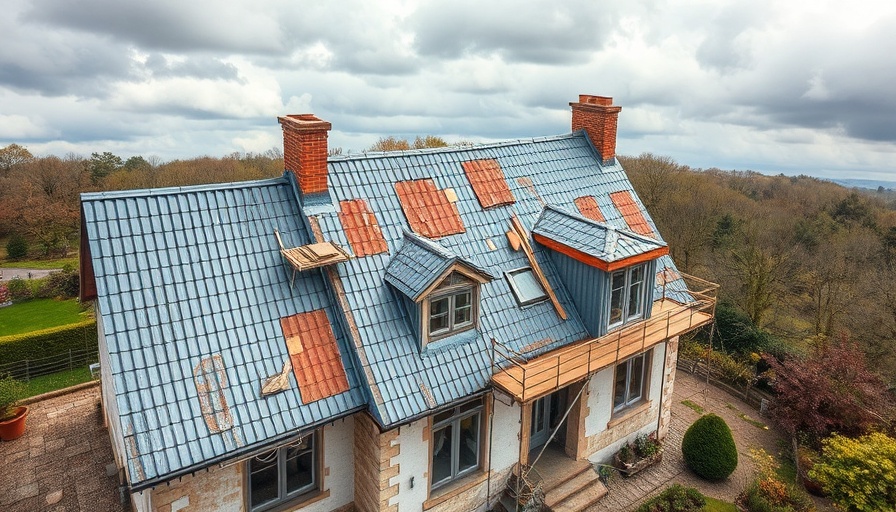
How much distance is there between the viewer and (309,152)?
12.5 meters

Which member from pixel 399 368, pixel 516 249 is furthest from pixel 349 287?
pixel 516 249

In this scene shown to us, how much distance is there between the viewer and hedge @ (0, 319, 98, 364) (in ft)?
75.6

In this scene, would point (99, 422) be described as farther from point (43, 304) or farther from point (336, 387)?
point (43, 304)

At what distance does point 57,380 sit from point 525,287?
21.3m

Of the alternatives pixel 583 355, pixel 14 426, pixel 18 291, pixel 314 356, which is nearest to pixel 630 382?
pixel 583 355

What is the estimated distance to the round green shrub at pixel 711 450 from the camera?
15664mm

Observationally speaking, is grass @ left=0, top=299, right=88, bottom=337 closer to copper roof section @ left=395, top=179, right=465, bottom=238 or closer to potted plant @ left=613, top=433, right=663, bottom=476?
copper roof section @ left=395, top=179, right=465, bottom=238

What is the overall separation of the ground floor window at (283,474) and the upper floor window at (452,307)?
11.5 feet

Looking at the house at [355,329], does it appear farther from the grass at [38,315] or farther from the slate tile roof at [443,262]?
the grass at [38,315]

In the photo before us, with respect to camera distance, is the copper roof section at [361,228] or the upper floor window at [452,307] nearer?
the upper floor window at [452,307]

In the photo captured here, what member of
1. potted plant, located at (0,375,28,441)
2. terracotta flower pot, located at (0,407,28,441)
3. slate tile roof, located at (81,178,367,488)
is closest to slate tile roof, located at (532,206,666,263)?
slate tile roof, located at (81,178,367,488)

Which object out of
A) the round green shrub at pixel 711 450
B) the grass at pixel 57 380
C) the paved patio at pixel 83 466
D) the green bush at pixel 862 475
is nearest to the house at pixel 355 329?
the paved patio at pixel 83 466

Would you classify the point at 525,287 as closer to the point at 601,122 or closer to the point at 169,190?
the point at 601,122

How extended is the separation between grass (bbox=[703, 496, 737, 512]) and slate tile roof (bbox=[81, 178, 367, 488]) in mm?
10468
